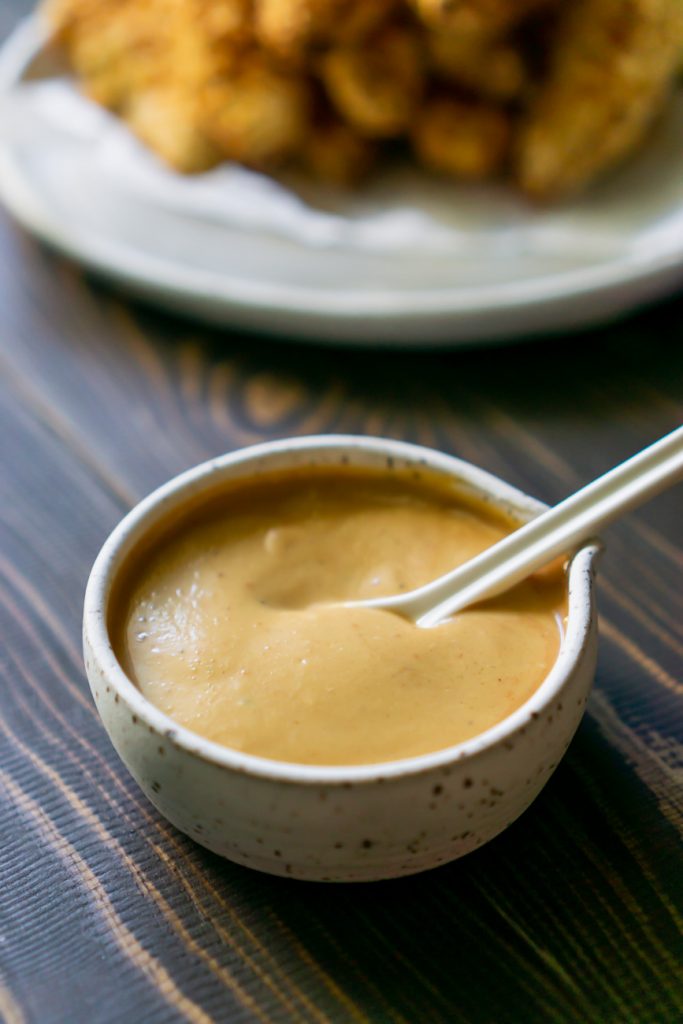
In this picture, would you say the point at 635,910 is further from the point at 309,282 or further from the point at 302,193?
the point at 302,193

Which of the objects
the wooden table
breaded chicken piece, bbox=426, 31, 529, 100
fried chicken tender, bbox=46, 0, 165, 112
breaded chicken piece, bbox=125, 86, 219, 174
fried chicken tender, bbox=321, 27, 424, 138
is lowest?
the wooden table

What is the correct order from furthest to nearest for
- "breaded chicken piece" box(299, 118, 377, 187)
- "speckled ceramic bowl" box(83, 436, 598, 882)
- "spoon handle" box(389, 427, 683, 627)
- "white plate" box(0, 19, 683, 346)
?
"breaded chicken piece" box(299, 118, 377, 187), "white plate" box(0, 19, 683, 346), "spoon handle" box(389, 427, 683, 627), "speckled ceramic bowl" box(83, 436, 598, 882)

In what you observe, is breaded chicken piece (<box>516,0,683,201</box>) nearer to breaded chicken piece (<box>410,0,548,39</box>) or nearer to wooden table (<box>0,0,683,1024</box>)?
breaded chicken piece (<box>410,0,548,39</box>)

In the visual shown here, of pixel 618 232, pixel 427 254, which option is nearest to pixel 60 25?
pixel 427 254

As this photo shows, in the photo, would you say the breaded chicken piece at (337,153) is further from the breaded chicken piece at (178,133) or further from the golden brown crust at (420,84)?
the breaded chicken piece at (178,133)

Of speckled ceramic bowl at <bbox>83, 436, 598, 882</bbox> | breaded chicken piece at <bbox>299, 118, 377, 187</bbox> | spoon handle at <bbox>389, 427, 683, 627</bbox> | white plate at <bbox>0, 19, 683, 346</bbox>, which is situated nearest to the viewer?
speckled ceramic bowl at <bbox>83, 436, 598, 882</bbox>

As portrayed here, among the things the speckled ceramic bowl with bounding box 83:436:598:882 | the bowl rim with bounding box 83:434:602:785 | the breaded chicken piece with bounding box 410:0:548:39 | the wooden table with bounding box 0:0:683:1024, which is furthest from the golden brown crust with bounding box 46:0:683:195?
the speckled ceramic bowl with bounding box 83:436:598:882

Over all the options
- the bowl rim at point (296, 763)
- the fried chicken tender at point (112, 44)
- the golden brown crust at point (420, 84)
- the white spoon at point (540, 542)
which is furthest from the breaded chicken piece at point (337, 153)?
the white spoon at point (540, 542)
